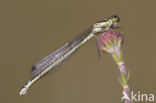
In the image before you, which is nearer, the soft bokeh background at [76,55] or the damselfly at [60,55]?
the damselfly at [60,55]

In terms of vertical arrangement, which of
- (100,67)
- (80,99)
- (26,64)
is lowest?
(80,99)

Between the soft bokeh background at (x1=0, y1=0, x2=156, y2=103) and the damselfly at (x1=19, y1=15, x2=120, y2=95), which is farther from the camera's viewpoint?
the soft bokeh background at (x1=0, y1=0, x2=156, y2=103)

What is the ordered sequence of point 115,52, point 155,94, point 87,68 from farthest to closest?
point 87,68 < point 155,94 < point 115,52

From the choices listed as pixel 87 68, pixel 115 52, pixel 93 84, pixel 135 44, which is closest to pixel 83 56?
pixel 87 68

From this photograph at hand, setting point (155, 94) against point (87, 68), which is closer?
point (155, 94)

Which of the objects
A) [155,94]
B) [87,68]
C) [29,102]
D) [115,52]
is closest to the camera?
[115,52]

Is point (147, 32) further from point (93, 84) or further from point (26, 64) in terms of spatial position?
point (26, 64)

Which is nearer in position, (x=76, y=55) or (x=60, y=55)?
(x=60, y=55)

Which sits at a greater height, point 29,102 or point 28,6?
point 28,6
